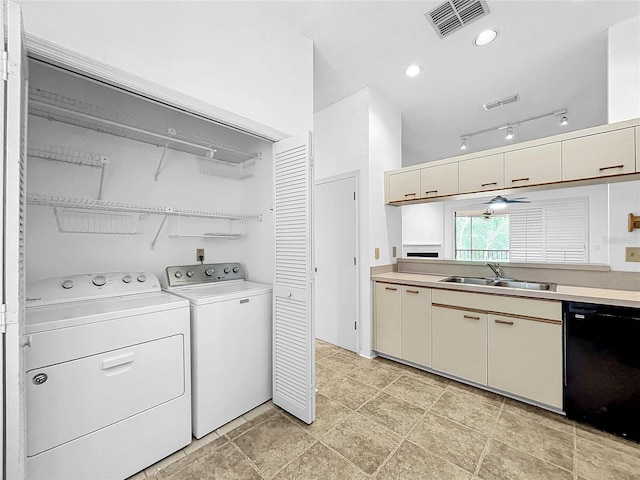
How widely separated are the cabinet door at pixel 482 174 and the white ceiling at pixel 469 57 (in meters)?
0.93

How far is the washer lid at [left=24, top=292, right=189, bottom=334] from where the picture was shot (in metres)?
1.24

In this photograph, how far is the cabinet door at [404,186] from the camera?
121 inches

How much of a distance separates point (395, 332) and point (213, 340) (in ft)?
6.10

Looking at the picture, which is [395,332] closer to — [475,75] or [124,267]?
[124,267]

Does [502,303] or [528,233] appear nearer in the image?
[502,303]

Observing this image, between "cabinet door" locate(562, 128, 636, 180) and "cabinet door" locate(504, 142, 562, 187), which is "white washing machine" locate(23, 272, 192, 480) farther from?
"cabinet door" locate(562, 128, 636, 180)

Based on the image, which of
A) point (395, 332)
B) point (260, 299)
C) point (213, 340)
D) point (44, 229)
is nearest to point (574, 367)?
point (395, 332)

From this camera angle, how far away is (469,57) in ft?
8.30

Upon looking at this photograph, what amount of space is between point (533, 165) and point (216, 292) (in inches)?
112

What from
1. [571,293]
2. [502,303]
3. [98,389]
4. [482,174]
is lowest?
[98,389]

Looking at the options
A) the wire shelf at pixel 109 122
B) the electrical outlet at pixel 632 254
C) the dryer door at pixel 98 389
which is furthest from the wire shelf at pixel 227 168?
the electrical outlet at pixel 632 254

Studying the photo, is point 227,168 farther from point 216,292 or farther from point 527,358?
point 527,358

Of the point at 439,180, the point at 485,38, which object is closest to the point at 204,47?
the point at 485,38

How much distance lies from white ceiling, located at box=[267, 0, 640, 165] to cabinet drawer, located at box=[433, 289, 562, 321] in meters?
2.17
